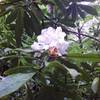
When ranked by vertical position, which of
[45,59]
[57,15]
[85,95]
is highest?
[57,15]

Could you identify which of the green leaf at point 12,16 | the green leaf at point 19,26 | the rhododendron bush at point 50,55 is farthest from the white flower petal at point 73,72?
the green leaf at point 12,16

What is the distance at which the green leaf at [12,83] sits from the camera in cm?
53

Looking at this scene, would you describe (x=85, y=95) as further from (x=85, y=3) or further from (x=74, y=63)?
(x=85, y=3)

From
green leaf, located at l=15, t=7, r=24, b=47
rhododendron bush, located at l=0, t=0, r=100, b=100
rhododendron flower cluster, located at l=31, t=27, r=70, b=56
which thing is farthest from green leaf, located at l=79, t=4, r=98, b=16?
rhododendron flower cluster, located at l=31, t=27, r=70, b=56

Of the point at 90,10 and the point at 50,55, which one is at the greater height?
the point at 90,10

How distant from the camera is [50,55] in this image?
0.68 m

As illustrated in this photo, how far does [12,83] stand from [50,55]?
137mm

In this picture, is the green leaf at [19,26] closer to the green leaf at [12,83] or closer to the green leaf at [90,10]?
the green leaf at [90,10]

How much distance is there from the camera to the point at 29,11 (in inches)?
43.2

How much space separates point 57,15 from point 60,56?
594mm

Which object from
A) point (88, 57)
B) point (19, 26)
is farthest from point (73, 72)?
point (19, 26)

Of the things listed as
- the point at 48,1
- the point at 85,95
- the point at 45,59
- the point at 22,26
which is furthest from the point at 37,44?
the point at 48,1

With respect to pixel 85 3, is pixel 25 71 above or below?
below

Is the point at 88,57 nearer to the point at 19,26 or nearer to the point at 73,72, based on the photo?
the point at 73,72
